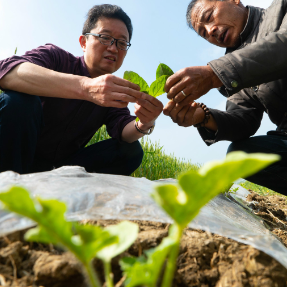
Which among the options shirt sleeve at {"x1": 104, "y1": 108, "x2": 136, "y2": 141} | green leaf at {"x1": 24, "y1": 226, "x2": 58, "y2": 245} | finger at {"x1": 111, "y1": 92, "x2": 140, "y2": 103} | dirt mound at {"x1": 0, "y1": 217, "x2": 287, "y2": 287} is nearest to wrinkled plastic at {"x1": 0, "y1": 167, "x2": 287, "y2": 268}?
dirt mound at {"x1": 0, "y1": 217, "x2": 287, "y2": 287}

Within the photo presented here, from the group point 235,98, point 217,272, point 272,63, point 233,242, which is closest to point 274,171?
point 235,98

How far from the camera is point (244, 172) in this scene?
0.25 meters

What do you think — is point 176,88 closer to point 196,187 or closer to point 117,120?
point 117,120

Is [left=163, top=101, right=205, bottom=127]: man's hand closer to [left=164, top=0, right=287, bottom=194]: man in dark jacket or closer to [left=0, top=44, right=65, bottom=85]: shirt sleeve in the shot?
[left=164, top=0, right=287, bottom=194]: man in dark jacket

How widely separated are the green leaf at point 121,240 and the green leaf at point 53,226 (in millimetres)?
14

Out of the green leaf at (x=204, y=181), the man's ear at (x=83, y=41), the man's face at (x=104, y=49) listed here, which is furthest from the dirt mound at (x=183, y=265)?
the man's ear at (x=83, y=41)

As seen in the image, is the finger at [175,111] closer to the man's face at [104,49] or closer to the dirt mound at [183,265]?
the man's face at [104,49]

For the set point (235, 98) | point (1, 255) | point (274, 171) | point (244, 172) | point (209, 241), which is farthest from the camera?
point (235, 98)

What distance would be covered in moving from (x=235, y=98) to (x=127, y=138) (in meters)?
1.06

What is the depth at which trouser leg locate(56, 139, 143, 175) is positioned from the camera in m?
1.83

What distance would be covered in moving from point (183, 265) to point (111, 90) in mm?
881

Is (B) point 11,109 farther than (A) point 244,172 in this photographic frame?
Yes

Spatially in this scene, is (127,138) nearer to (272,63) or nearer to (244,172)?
(272,63)

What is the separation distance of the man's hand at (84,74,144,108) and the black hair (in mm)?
769
